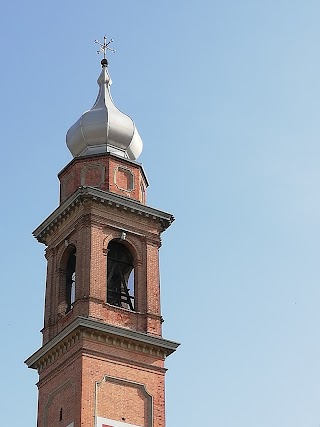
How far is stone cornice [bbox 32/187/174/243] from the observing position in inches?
1346

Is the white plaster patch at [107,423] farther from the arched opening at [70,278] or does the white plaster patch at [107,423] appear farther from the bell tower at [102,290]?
the arched opening at [70,278]

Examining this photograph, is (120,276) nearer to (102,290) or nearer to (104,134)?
(102,290)

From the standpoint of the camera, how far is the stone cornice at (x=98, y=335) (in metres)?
31.8

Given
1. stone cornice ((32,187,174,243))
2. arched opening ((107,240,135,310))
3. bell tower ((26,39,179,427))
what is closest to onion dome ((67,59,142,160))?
bell tower ((26,39,179,427))

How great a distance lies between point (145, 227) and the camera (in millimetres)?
35250

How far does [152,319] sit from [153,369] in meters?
1.72

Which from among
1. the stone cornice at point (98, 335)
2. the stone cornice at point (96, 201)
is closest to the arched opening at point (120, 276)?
the stone cornice at point (96, 201)

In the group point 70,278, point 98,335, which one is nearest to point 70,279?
point 70,278

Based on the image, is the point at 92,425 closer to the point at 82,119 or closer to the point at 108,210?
the point at 108,210

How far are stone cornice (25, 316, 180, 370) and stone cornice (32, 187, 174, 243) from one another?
4.40 m

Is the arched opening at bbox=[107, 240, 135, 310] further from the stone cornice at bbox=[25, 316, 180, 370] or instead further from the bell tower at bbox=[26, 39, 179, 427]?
the stone cornice at bbox=[25, 316, 180, 370]

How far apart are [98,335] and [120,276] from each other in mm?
3845

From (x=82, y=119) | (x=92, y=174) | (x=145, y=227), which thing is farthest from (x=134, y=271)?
(x=82, y=119)

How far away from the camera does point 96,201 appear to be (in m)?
34.2
